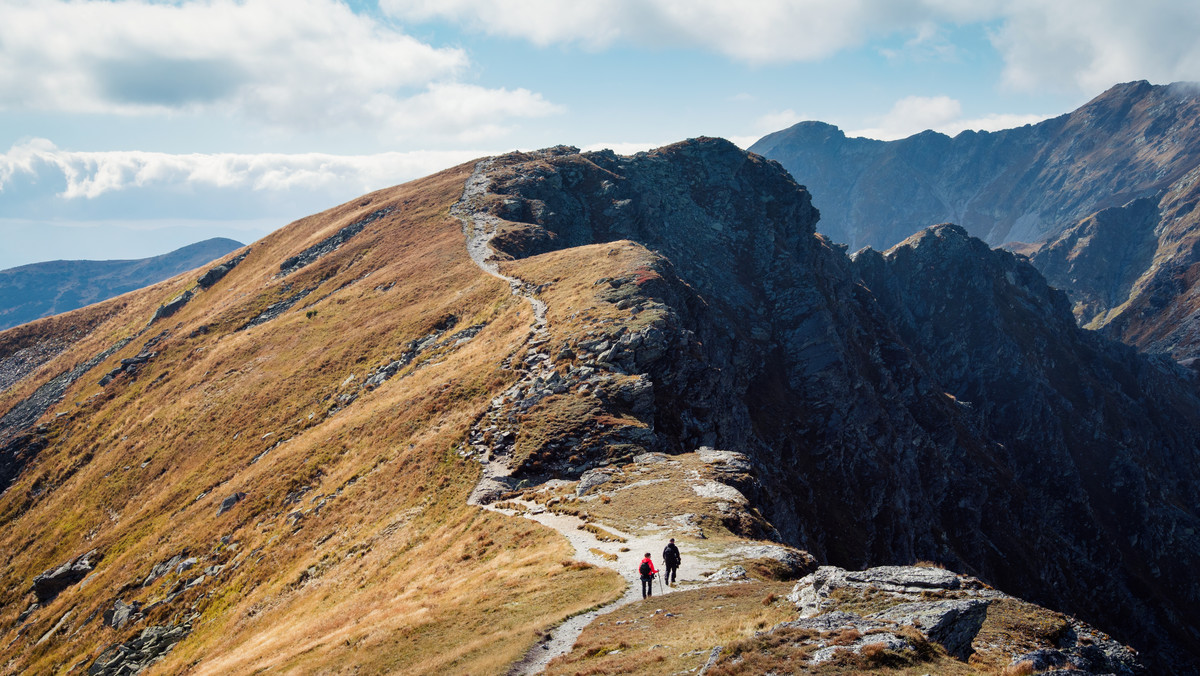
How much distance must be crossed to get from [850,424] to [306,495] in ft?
329

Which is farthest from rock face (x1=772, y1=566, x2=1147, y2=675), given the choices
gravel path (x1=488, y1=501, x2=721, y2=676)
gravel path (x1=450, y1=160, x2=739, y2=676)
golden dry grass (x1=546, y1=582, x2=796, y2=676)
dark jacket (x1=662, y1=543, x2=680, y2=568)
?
gravel path (x1=450, y1=160, x2=739, y2=676)

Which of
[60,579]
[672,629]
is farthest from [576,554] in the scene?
[60,579]

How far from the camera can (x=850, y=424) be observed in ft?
395

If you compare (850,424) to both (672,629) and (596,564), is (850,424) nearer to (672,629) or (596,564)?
(596,564)

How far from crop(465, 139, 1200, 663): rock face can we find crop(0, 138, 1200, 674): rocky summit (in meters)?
0.87

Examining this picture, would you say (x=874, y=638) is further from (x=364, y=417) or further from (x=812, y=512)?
(x=812, y=512)

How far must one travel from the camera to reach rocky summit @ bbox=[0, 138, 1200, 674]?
21438 mm

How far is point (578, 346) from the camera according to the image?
5559cm

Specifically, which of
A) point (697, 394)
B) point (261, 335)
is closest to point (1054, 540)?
point (697, 394)

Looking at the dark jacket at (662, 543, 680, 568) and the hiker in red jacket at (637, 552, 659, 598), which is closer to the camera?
the hiker in red jacket at (637, 552, 659, 598)

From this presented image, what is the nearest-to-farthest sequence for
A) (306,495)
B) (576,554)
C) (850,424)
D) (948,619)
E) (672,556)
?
(948,619) → (672,556) → (576,554) → (306,495) → (850,424)

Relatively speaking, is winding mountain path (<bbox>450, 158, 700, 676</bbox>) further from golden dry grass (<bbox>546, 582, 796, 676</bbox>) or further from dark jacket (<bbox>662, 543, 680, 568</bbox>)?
dark jacket (<bbox>662, 543, 680, 568</bbox>)

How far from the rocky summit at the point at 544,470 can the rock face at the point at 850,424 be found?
0.87 m

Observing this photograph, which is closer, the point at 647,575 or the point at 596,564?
the point at 647,575
